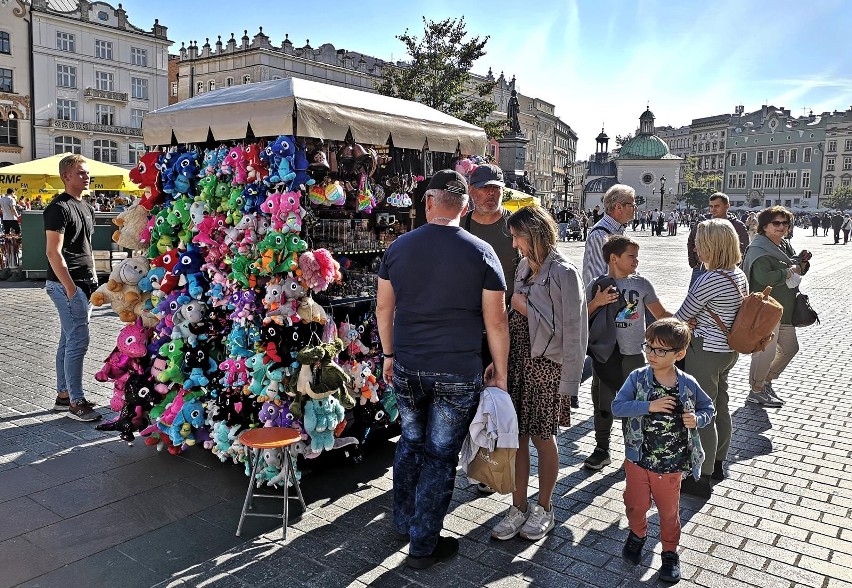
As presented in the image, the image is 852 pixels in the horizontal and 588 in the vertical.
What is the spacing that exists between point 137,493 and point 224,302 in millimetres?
1391

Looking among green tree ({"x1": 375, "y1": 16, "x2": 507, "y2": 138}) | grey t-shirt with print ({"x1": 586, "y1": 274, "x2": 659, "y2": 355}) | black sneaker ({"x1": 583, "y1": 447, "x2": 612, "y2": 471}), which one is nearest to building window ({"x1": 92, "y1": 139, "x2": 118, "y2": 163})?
green tree ({"x1": 375, "y1": 16, "x2": 507, "y2": 138})

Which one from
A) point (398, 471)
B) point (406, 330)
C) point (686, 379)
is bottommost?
point (398, 471)

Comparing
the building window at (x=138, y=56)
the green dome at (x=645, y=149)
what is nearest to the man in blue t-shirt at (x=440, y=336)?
the building window at (x=138, y=56)

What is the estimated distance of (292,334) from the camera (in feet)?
14.1

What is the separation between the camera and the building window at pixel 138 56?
163ft

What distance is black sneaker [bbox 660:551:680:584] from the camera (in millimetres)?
3367

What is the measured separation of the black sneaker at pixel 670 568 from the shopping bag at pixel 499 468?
873 mm

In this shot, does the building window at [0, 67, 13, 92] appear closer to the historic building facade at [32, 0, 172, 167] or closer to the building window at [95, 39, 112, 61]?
the historic building facade at [32, 0, 172, 167]

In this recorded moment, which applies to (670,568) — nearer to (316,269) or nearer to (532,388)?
(532,388)

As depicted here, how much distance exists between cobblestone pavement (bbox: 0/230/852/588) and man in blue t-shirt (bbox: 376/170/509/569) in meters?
0.42

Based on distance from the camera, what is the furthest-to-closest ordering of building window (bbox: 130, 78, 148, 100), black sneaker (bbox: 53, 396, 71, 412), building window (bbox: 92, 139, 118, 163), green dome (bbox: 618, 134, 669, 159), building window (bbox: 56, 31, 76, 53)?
green dome (bbox: 618, 134, 669, 159) < building window (bbox: 130, 78, 148, 100) < building window (bbox: 92, 139, 118, 163) < building window (bbox: 56, 31, 76, 53) < black sneaker (bbox: 53, 396, 71, 412)

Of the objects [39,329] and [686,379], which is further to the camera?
[39,329]

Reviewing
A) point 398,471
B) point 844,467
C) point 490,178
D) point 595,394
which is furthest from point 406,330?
point 844,467

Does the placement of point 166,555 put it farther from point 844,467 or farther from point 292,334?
point 844,467
